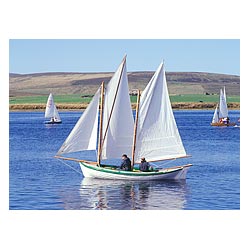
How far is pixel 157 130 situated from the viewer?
3136 centimetres

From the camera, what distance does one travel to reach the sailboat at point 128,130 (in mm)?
30859

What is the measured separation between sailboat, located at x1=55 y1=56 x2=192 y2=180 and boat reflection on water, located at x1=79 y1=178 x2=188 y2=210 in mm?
437

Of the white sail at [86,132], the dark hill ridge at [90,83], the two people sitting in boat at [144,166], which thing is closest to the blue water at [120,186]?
the two people sitting in boat at [144,166]

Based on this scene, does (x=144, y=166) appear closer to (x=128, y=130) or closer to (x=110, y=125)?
(x=128, y=130)

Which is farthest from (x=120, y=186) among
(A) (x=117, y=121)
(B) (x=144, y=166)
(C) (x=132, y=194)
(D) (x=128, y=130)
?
(A) (x=117, y=121)

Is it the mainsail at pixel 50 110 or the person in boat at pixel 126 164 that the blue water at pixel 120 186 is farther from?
the mainsail at pixel 50 110

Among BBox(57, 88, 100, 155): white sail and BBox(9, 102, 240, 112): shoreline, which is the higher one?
BBox(9, 102, 240, 112): shoreline

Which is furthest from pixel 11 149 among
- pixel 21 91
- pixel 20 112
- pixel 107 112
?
pixel 21 91

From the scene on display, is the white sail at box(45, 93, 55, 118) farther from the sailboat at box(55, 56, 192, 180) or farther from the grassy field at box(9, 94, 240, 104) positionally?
the sailboat at box(55, 56, 192, 180)

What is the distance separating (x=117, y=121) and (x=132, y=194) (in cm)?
405

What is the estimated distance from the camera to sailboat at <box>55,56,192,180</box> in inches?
1215

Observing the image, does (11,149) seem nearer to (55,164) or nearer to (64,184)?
(55,164)

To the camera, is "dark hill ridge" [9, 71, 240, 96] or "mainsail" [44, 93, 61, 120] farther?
"dark hill ridge" [9, 71, 240, 96]

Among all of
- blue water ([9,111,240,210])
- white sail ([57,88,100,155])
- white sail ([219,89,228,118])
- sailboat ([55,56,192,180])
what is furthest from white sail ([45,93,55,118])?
white sail ([57,88,100,155])
